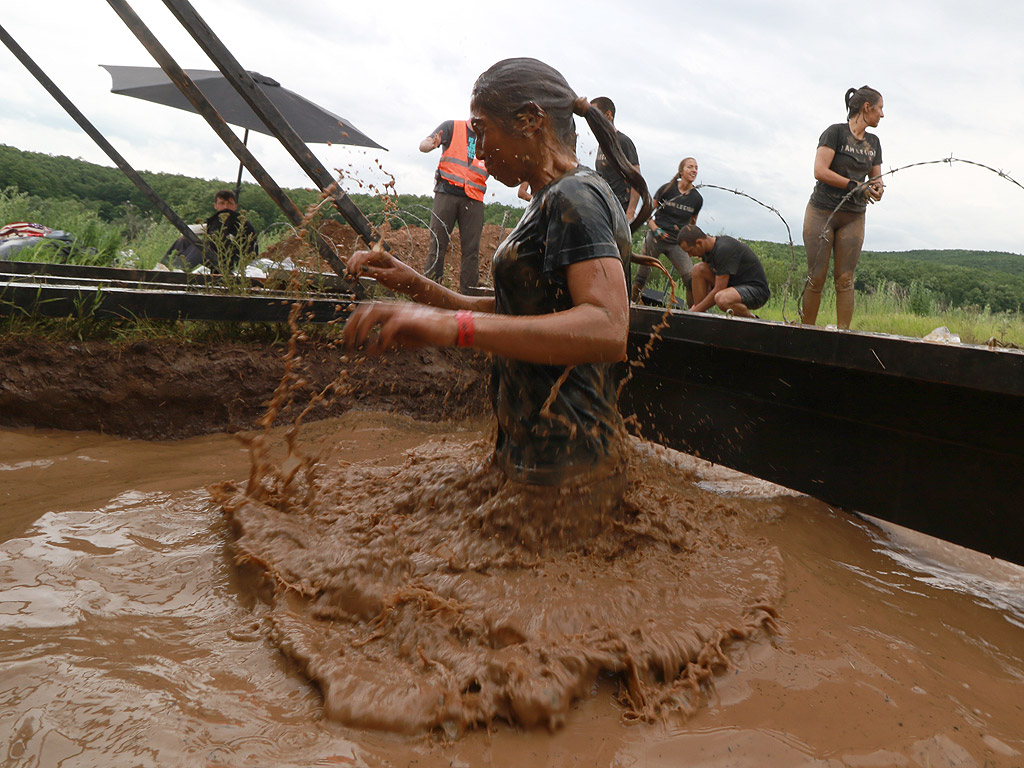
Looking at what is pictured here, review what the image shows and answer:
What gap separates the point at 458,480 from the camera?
2426mm

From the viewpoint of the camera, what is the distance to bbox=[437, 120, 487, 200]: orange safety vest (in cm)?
654

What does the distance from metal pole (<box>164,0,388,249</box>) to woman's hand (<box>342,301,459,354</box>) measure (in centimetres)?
227

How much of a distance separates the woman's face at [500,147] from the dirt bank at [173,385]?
6.52 feet

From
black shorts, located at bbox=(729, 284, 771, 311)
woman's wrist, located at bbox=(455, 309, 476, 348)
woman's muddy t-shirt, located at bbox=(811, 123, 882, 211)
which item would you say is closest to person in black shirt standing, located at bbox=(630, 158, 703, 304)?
black shorts, located at bbox=(729, 284, 771, 311)

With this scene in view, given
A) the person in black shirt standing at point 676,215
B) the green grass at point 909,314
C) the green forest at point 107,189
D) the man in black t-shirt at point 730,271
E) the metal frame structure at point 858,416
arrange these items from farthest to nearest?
the green forest at point 107,189, the person in black shirt standing at point 676,215, the green grass at point 909,314, the man in black t-shirt at point 730,271, the metal frame structure at point 858,416

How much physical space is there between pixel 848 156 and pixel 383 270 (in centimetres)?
465

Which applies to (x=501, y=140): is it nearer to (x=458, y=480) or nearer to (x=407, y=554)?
(x=458, y=480)

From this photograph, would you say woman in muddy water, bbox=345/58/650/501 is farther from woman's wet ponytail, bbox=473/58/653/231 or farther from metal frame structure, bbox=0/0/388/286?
metal frame structure, bbox=0/0/388/286

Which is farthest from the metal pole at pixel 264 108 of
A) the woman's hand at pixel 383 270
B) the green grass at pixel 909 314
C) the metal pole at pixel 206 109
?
the green grass at pixel 909 314

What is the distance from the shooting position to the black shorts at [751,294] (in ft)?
22.1

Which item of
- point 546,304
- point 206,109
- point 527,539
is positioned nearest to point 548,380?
point 546,304

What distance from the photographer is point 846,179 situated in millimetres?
5324

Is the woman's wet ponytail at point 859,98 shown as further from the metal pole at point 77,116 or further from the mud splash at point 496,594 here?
the metal pole at point 77,116

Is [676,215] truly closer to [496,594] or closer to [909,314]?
[909,314]
